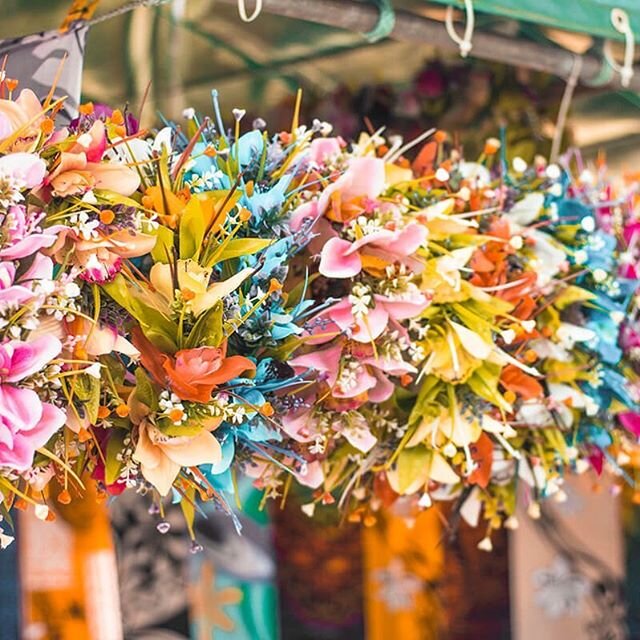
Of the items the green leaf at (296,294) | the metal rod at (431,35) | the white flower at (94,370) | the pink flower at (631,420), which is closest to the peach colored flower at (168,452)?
the white flower at (94,370)

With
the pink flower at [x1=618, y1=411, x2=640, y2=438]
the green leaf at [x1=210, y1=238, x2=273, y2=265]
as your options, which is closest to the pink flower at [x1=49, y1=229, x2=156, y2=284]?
the green leaf at [x1=210, y1=238, x2=273, y2=265]

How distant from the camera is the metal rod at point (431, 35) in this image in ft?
5.03

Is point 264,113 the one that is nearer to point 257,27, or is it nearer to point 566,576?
point 257,27

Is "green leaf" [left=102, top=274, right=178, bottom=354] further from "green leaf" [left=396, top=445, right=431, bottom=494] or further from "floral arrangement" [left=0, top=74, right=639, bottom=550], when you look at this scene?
"green leaf" [left=396, top=445, right=431, bottom=494]

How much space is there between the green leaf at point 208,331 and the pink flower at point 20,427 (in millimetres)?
175

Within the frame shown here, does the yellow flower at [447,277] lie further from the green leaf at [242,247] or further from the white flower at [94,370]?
the white flower at [94,370]

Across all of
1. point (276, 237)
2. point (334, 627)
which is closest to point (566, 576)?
point (334, 627)

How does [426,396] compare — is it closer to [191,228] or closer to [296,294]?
[296,294]

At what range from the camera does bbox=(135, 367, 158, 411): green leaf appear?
1130mm

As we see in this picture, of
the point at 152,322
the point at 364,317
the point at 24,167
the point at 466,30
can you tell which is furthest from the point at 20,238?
the point at 466,30

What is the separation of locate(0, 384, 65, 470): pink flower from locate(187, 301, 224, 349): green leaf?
175 mm

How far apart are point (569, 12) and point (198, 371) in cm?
105

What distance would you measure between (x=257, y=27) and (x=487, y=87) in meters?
0.54

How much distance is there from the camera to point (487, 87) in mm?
2520
